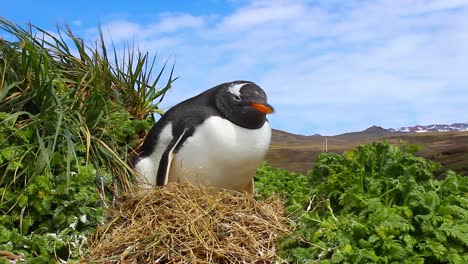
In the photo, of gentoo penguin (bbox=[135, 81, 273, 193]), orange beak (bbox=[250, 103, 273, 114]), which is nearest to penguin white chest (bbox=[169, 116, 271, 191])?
gentoo penguin (bbox=[135, 81, 273, 193])

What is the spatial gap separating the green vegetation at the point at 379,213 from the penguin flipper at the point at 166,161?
0.91m

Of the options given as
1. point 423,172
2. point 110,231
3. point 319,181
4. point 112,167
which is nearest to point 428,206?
point 423,172

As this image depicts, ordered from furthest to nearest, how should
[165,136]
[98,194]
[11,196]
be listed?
[165,136], [98,194], [11,196]

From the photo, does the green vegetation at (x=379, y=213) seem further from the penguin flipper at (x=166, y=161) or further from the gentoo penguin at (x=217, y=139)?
the penguin flipper at (x=166, y=161)

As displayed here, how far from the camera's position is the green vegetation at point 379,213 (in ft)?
11.2

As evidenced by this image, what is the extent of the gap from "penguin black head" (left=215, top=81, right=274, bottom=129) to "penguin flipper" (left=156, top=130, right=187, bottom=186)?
35 cm

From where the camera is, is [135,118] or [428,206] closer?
[428,206]

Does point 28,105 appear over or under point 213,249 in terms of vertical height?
over

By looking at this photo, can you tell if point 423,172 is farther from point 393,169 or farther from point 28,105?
point 28,105

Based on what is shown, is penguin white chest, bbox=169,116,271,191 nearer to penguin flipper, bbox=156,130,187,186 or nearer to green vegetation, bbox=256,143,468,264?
penguin flipper, bbox=156,130,187,186

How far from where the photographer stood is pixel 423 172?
4188mm

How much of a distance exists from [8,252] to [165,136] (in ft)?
4.78

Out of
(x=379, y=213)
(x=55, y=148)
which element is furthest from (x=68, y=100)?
(x=379, y=213)

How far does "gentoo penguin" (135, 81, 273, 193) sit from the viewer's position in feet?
15.3
